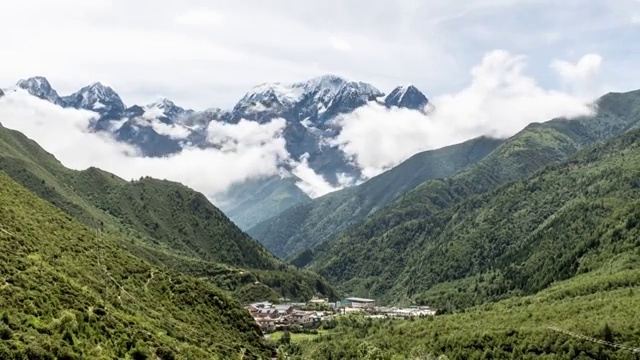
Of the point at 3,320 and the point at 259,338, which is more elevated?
the point at 3,320

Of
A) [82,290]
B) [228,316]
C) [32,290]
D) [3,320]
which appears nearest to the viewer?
[3,320]

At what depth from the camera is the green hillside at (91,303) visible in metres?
64.6

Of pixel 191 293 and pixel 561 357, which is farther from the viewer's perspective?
pixel 561 357

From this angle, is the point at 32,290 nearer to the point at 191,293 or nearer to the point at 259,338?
the point at 191,293

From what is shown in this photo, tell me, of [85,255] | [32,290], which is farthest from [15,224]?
[32,290]

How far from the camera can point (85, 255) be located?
109m

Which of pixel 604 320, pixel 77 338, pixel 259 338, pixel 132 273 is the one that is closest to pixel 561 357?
pixel 604 320

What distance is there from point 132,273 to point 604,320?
138 m

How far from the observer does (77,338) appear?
2623 inches

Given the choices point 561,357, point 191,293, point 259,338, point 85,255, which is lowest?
point 561,357

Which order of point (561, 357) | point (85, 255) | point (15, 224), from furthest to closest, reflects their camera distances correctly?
point (561, 357) < point (85, 255) < point (15, 224)

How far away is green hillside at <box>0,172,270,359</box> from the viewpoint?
64.6 metres

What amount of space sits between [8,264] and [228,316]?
2184 inches

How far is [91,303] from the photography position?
79.4m
